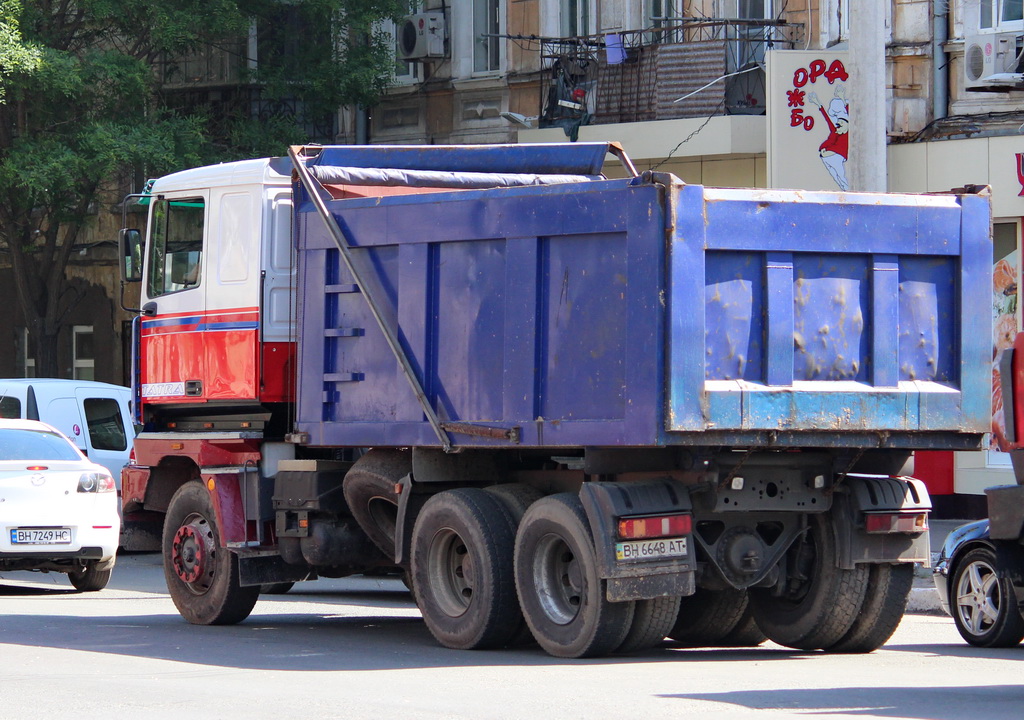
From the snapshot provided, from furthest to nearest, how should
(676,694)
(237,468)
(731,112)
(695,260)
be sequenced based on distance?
1. (731,112)
2. (237,468)
3. (695,260)
4. (676,694)

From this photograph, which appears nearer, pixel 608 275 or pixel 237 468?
pixel 608 275

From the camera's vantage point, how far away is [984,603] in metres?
11.6

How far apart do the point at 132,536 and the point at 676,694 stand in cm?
625

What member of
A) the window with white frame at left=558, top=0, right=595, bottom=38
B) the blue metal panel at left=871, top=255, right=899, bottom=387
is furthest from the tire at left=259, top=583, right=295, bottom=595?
the window with white frame at left=558, top=0, right=595, bottom=38

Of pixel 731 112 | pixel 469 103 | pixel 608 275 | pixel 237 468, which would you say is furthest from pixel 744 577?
pixel 469 103

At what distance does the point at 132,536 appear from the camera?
1390cm

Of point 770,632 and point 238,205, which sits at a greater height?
point 238,205

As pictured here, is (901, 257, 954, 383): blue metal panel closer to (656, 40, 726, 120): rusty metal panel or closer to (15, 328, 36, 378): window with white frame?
(656, 40, 726, 120): rusty metal panel

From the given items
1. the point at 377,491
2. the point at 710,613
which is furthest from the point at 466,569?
the point at 710,613

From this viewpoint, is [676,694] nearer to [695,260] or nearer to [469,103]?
[695,260]

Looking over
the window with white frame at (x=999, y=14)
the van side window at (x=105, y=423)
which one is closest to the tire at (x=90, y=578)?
the van side window at (x=105, y=423)

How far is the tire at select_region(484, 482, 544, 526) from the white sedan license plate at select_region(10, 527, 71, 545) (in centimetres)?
537

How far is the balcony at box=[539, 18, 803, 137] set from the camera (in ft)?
71.2

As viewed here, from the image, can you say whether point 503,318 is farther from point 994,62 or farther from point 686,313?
point 994,62
